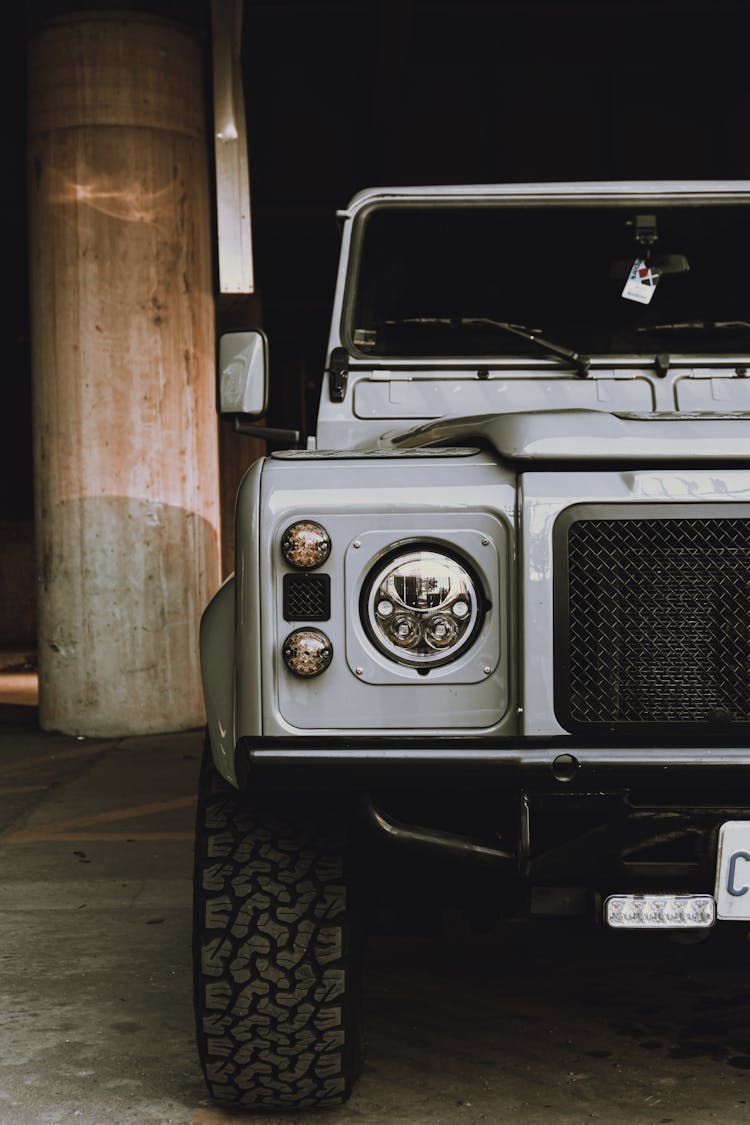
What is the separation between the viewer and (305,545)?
2.44m

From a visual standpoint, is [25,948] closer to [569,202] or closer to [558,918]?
[558,918]

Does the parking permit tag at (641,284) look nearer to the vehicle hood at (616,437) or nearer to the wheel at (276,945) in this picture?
the vehicle hood at (616,437)

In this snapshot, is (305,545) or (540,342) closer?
(305,545)

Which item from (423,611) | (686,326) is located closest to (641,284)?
(686,326)

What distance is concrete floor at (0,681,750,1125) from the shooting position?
112 inches

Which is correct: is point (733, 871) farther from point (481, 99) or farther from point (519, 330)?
point (481, 99)

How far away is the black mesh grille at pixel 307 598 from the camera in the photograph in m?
2.43

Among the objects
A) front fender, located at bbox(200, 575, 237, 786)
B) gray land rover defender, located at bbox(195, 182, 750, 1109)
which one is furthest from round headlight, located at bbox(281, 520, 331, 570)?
front fender, located at bbox(200, 575, 237, 786)

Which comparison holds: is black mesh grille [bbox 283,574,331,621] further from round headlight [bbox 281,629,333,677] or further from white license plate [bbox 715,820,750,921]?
white license plate [bbox 715,820,750,921]

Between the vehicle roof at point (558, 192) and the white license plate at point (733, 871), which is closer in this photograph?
the white license plate at point (733, 871)

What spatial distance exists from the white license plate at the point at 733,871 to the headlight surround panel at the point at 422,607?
575mm

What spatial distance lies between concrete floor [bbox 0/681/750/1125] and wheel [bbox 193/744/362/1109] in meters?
0.20

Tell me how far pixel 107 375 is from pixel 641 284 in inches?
200

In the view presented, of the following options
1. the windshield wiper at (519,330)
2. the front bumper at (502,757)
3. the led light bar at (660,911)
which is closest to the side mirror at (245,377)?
the windshield wiper at (519,330)
